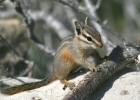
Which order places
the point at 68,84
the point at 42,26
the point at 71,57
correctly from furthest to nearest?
the point at 42,26 → the point at 71,57 → the point at 68,84

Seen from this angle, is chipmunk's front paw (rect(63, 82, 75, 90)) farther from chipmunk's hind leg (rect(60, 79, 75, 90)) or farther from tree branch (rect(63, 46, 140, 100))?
tree branch (rect(63, 46, 140, 100))

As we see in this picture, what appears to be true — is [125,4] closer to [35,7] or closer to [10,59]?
[35,7]

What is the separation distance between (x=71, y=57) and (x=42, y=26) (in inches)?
280

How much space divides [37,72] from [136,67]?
221cm

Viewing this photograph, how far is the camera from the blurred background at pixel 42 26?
10.3 metres

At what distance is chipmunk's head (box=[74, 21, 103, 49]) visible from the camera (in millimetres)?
8016

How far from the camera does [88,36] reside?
811cm

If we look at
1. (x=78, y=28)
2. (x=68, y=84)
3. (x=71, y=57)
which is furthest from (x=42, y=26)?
(x=68, y=84)

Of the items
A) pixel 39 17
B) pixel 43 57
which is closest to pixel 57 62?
pixel 43 57

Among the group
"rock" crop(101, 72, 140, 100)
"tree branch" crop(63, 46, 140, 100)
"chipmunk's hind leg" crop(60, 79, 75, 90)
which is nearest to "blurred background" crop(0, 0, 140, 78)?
"tree branch" crop(63, 46, 140, 100)

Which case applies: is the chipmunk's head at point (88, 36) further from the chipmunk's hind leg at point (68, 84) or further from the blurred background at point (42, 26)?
the blurred background at point (42, 26)

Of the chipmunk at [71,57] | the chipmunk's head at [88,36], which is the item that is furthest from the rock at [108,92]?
the chipmunk's head at [88,36]

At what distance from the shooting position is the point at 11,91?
8.13m

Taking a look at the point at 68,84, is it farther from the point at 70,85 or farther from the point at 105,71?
the point at 105,71
